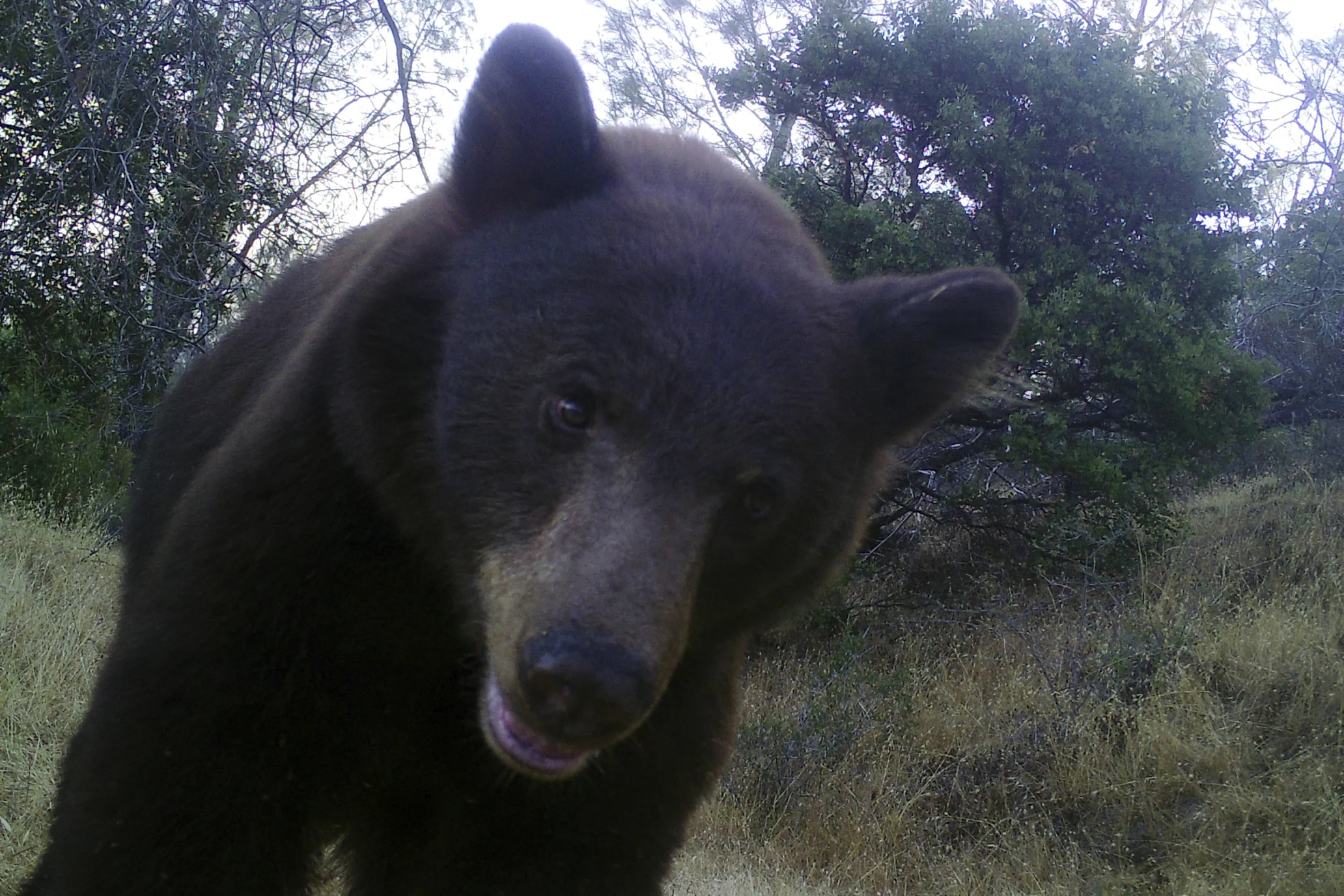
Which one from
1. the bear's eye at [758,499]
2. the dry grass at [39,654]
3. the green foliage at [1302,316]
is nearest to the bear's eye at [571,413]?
the bear's eye at [758,499]

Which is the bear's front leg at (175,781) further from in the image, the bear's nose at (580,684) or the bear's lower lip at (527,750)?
the bear's nose at (580,684)

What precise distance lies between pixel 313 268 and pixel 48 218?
679cm

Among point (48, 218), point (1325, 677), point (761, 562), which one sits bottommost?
point (1325, 677)

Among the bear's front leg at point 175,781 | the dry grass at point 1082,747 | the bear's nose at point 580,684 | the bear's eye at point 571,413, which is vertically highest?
the bear's eye at point 571,413

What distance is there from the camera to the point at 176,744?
2.39 meters

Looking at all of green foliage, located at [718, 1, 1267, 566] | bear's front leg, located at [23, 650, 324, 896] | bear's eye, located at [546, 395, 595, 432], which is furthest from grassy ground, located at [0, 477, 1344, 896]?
bear's eye, located at [546, 395, 595, 432]

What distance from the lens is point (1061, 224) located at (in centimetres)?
977

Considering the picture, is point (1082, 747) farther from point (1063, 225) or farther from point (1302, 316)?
point (1302, 316)

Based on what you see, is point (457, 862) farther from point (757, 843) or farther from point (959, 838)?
point (959, 838)

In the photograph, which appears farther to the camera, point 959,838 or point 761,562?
point 959,838

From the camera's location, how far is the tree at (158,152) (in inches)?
333

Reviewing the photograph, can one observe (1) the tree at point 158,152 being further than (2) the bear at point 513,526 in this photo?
Yes

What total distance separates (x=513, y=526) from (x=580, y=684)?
55 cm

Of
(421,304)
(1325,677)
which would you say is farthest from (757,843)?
(421,304)
